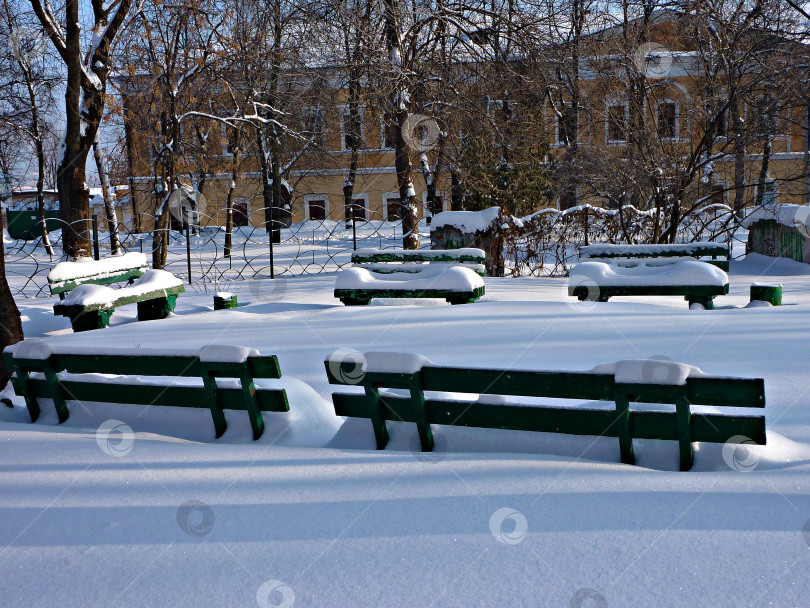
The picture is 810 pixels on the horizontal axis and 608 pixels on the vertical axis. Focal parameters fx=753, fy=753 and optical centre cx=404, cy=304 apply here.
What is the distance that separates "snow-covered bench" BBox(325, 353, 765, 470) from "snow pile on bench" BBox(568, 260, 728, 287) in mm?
5630

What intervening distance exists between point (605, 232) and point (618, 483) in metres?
14.5

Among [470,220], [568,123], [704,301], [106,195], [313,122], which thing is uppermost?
[313,122]

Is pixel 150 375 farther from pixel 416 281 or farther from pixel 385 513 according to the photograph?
pixel 416 281

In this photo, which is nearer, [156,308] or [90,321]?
[90,321]

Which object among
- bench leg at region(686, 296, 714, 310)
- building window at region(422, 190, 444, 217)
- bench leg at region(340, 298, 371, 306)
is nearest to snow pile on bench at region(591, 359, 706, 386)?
bench leg at region(686, 296, 714, 310)

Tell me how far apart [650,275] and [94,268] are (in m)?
7.75

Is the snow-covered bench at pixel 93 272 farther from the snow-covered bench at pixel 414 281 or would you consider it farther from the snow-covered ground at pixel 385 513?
the snow-covered ground at pixel 385 513

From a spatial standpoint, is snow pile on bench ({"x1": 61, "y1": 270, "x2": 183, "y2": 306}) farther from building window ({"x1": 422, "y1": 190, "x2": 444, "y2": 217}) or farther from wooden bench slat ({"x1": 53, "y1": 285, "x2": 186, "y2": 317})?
building window ({"x1": 422, "y1": 190, "x2": 444, "y2": 217})

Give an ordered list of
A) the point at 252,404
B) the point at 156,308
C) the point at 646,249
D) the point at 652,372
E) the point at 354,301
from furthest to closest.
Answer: the point at 646,249 → the point at 156,308 → the point at 354,301 → the point at 252,404 → the point at 652,372

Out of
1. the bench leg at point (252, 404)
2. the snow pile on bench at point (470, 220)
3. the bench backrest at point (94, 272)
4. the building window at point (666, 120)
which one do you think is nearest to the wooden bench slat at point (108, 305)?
the bench backrest at point (94, 272)

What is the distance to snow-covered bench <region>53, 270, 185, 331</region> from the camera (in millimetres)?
9008

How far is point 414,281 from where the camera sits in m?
10.1

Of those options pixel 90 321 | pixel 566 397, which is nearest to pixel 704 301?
pixel 566 397

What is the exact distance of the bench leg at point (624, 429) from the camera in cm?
384
